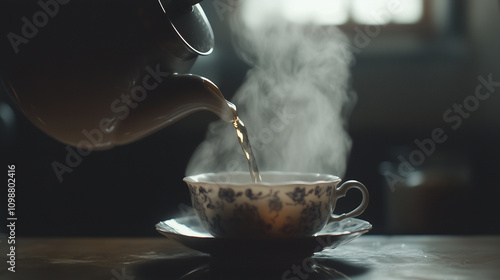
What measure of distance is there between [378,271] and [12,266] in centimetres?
45

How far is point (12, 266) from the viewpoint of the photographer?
0.68m

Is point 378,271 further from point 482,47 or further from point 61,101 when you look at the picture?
point 482,47

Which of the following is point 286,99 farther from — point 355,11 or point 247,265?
point 247,265

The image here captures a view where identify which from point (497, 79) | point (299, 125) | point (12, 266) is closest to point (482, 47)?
point (497, 79)

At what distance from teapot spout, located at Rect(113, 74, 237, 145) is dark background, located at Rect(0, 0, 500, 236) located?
3.36ft

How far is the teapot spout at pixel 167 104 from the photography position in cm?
67

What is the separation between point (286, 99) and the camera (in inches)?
61.7

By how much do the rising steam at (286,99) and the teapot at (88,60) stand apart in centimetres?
68

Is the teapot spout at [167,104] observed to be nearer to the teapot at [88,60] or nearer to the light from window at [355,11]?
the teapot at [88,60]

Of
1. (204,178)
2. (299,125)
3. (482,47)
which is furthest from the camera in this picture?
(482,47)

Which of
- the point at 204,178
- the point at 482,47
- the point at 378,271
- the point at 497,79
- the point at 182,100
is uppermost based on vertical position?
the point at 482,47

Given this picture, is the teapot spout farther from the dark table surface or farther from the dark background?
the dark background

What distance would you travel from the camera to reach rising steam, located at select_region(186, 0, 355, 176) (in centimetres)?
144

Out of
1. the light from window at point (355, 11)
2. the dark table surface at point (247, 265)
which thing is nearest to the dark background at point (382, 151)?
the light from window at point (355, 11)
